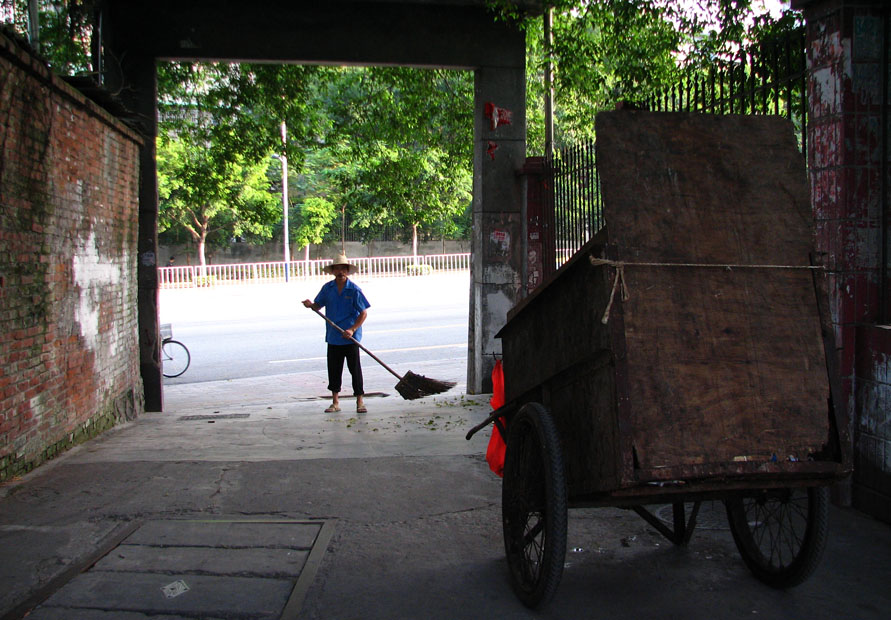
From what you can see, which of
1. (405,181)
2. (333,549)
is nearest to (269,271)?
(405,181)

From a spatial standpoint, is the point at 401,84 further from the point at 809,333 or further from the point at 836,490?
the point at 809,333

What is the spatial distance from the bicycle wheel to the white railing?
655 inches

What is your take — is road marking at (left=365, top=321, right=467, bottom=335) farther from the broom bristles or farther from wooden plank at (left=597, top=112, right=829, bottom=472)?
wooden plank at (left=597, top=112, right=829, bottom=472)

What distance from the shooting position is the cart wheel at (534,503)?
10.4ft

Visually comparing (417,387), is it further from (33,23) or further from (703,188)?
(703,188)

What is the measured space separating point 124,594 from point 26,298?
3010 mm

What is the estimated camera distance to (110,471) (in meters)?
5.98

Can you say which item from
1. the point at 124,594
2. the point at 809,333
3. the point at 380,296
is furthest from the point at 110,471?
the point at 380,296

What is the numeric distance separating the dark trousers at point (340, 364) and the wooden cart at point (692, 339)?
598cm

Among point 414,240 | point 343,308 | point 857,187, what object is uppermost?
point 414,240

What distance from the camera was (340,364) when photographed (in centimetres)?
938

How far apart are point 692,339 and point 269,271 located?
30.2 metres

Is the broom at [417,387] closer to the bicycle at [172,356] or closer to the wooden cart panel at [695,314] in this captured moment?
the bicycle at [172,356]

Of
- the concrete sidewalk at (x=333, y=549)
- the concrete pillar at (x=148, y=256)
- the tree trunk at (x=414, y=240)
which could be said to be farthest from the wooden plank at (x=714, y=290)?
the tree trunk at (x=414, y=240)
